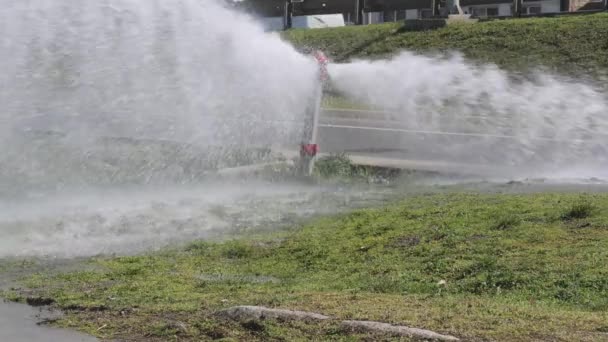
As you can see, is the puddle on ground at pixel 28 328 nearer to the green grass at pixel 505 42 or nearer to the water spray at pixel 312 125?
the water spray at pixel 312 125

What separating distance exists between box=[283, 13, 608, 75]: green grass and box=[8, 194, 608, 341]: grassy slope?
34.8 feet

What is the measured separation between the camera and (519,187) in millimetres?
11906

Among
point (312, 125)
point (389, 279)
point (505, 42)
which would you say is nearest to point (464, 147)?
point (312, 125)

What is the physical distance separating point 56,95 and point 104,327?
846cm

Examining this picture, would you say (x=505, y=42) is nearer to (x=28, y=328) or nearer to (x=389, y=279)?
(x=389, y=279)

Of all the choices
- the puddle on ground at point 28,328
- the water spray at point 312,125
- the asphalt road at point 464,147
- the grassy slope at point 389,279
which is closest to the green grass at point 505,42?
the asphalt road at point 464,147

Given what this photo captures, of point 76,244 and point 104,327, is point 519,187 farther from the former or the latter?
point 104,327

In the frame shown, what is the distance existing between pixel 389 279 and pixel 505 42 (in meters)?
15.6

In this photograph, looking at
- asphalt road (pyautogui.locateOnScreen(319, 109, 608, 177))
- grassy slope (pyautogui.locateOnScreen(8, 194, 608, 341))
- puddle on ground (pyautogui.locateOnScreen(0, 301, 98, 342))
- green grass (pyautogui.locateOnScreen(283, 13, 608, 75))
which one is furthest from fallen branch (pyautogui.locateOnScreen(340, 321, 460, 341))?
green grass (pyautogui.locateOnScreen(283, 13, 608, 75))

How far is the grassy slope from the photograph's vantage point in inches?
218

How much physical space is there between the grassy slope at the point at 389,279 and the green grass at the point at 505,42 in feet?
34.8

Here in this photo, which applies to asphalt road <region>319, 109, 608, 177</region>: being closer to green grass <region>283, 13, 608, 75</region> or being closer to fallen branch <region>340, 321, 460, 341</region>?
green grass <region>283, 13, 608, 75</region>

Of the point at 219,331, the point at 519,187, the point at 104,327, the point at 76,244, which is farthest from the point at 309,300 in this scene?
the point at 519,187

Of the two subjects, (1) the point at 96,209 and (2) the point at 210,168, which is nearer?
(1) the point at 96,209
